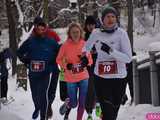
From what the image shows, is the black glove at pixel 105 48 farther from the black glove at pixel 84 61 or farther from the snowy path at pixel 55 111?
the snowy path at pixel 55 111

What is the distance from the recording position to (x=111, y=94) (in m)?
7.32

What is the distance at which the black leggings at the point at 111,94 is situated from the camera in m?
7.29

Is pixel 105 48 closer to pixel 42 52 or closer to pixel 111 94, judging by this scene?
pixel 111 94

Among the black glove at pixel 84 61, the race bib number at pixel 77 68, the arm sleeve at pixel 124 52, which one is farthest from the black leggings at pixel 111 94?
the race bib number at pixel 77 68

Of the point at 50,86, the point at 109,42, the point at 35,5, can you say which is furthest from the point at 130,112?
the point at 35,5

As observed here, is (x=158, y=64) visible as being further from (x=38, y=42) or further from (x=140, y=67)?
(x=38, y=42)

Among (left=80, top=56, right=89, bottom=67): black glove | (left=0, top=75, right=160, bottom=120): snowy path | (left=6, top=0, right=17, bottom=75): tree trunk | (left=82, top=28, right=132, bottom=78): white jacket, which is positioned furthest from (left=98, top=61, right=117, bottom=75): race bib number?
(left=6, top=0, right=17, bottom=75): tree trunk

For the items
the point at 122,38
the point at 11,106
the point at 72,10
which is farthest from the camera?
the point at 72,10

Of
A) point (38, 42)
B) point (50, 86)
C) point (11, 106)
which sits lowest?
point (11, 106)

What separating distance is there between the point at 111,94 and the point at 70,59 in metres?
1.92

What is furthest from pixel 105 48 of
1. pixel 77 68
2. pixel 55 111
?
→ pixel 55 111

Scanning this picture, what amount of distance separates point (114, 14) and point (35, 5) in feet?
85.5

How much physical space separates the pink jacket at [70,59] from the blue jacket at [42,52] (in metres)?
0.16

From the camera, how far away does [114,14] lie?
728 centimetres
